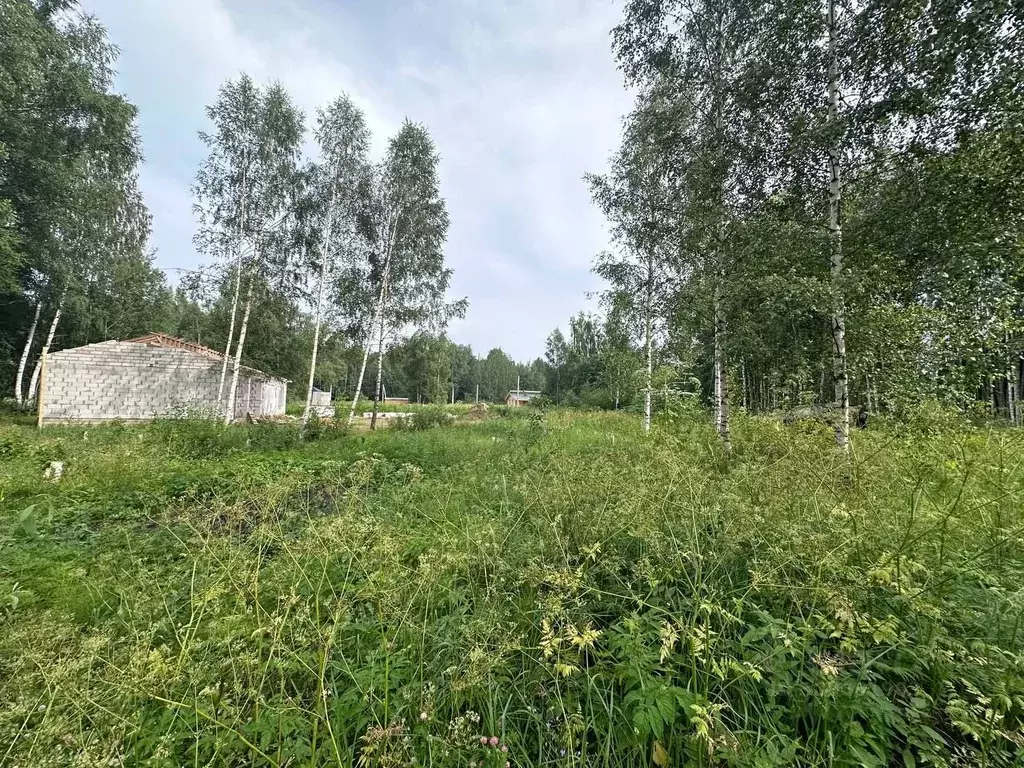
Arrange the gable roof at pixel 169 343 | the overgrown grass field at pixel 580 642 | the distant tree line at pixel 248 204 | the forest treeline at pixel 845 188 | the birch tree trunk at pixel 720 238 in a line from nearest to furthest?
the overgrown grass field at pixel 580 642 < the forest treeline at pixel 845 188 < the birch tree trunk at pixel 720 238 < the distant tree line at pixel 248 204 < the gable roof at pixel 169 343

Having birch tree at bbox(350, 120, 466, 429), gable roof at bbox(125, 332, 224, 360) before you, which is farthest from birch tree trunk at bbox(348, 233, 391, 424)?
gable roof at bbox(125, 332, 224, 360)

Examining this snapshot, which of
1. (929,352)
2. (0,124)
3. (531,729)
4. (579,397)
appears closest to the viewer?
(531,729)

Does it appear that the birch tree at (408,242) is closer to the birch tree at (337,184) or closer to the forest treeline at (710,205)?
the forest treeline at (710,205)

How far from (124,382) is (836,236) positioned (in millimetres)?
22985

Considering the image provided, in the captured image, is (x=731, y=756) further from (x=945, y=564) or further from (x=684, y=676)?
(x=945, y=564)

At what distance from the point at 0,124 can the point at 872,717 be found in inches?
873

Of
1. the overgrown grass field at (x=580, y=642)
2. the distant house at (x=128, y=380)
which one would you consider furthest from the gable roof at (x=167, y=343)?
the overgrown grass field at (x=580, y=642)

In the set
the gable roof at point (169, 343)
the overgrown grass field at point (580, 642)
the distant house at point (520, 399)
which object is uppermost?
the gable roof at point (169, 343)

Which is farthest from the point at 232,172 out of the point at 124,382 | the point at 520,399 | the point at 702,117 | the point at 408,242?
the point at 520,399

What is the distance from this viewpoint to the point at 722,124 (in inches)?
273

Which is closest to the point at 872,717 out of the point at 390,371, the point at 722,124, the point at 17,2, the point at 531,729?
the point at 531,729

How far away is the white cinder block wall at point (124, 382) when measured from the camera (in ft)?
47.7

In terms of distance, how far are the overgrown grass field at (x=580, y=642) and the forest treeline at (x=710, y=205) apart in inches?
117

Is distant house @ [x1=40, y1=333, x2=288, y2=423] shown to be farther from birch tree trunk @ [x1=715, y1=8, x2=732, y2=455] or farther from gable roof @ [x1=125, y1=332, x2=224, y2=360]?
birch tree trunk @ [x1=715, y1=8, x2=732, y2=455]
